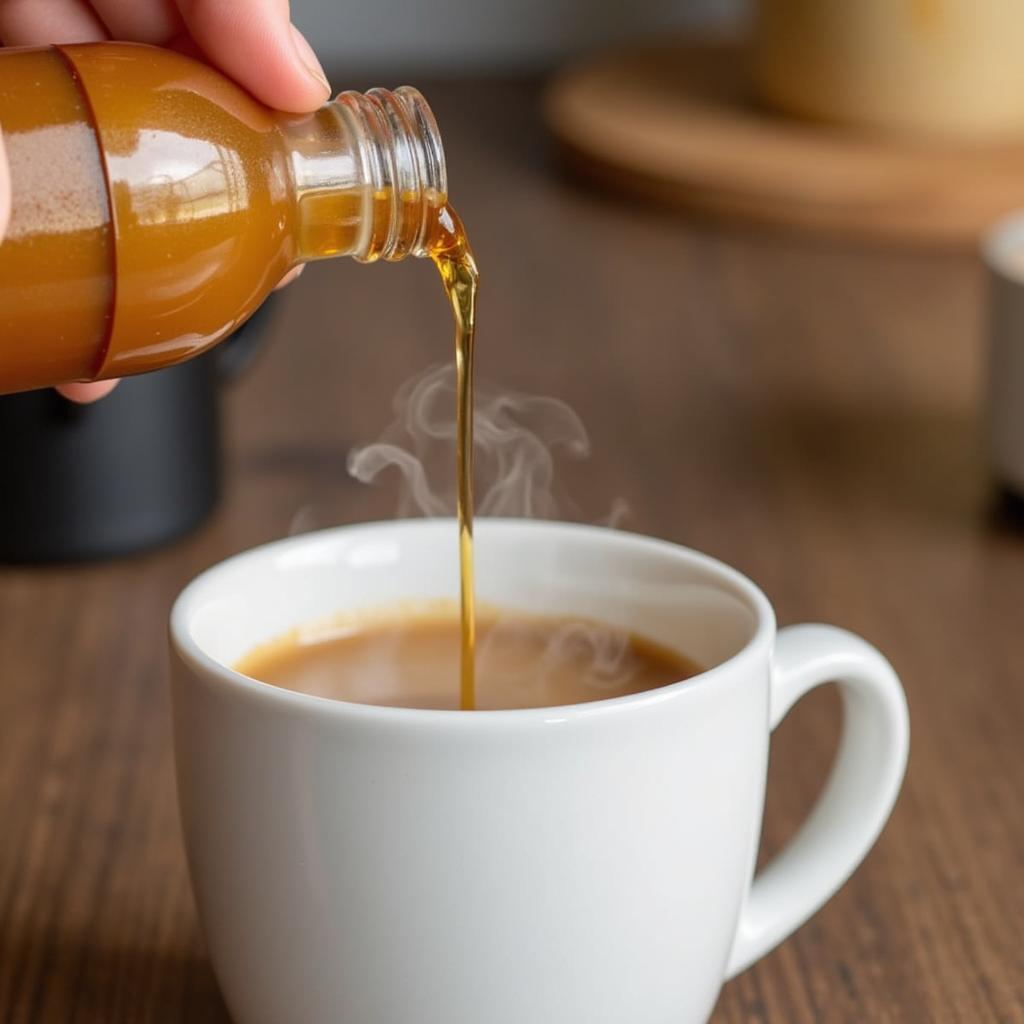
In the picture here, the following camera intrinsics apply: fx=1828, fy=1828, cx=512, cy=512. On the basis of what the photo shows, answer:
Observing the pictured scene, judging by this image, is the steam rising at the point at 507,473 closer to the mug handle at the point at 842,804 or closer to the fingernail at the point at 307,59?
the mug handle at the point at 842,804

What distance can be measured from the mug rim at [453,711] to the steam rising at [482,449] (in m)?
0.27

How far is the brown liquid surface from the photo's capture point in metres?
0.66

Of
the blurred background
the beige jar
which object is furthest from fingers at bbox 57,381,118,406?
the blurred background

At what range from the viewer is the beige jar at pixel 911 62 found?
161cm

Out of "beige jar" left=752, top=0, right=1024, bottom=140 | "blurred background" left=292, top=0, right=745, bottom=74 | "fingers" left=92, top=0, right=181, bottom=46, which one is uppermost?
"fingers" left=92, top=0, right=181, bottom=46

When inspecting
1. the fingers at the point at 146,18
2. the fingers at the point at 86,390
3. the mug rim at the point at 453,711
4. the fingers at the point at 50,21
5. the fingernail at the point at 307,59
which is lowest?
the fingers at the point at 86,390

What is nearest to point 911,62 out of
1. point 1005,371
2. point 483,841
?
point 1005,371

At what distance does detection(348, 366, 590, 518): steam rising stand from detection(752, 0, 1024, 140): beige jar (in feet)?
1.98

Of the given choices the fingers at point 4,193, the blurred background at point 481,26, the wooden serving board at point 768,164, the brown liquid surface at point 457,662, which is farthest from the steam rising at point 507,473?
the blurred background at point 481,26

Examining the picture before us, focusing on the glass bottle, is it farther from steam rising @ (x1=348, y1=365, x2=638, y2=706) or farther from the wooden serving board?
the wooden serving board

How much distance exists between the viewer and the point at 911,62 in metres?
1.63

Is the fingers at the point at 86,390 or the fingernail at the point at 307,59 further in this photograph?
the fingers at the point at 86,390

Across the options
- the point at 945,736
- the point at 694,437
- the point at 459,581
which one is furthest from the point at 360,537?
the point at 694,437

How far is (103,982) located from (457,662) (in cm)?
17
